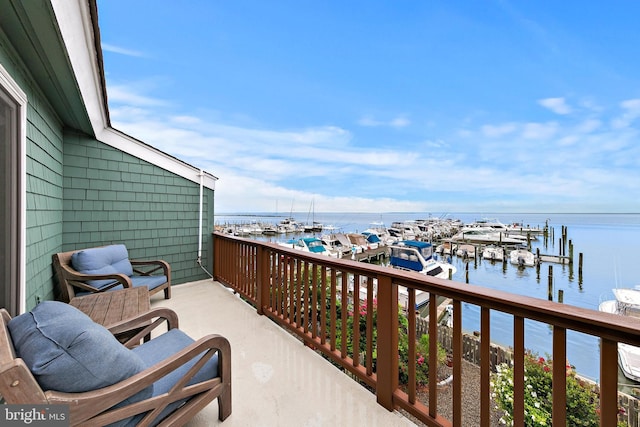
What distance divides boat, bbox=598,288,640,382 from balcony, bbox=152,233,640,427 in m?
3.45

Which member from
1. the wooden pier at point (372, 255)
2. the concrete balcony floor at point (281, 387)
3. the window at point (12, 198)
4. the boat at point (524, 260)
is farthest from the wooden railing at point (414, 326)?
the boat at point (524, 260)

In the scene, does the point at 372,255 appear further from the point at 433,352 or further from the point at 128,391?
the point at 128,391

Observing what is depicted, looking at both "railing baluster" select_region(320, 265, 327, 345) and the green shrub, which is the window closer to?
"railing baluster" select_region(320, 265, 327, 345)

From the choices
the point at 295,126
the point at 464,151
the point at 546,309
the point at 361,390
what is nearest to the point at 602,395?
the point at 546,309

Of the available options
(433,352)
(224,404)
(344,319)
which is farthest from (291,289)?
(433,352)

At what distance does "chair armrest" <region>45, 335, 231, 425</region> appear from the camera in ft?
3.36

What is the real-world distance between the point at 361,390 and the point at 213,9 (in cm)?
→ 746

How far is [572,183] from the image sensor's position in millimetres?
23109

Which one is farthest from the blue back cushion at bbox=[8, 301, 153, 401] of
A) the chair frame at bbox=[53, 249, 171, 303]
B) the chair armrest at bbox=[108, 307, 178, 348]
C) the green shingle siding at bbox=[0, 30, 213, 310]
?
the chair frame at bbox=[53, 249, 171, 303]

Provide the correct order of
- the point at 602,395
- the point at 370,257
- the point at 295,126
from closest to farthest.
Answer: the point at 602,395, the point at 295,126, the point at 370,257

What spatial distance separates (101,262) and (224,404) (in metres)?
2.89

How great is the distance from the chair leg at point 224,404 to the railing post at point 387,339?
0.99m

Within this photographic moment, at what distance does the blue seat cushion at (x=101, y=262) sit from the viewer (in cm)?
327

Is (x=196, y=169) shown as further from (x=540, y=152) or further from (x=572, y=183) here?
(x=572, y=183)
